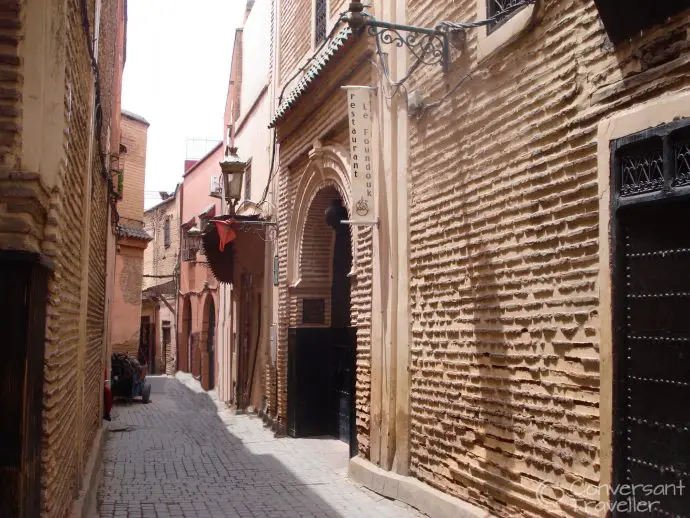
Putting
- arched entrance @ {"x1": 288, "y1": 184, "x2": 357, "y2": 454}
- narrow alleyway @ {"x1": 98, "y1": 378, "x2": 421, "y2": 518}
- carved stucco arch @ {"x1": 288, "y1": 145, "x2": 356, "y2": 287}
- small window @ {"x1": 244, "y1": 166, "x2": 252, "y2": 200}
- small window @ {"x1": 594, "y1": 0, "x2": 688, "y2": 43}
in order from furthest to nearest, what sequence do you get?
small window @ {"x1": 244, "y1": 166, "x2": 252, "y2": 200}
arched entrance @ {"x1": 288, "y1": 184, "x2": 357, "y2": 454}
carved stucco arch @ {"x1": 288, "y1": 145, "x2": 356, "y2": 287}
narrow alleyway @ {"x1": 98, "y1": 378, "x2": 421, "y2": 518}
small window @ {"x1": 594, "y1": 0, "x2": 688, "y2": 43}

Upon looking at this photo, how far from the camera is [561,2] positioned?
4.98 m

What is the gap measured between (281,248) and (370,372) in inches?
170

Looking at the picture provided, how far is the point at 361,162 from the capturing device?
776 centimetres

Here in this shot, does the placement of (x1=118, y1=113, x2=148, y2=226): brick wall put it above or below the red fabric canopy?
above

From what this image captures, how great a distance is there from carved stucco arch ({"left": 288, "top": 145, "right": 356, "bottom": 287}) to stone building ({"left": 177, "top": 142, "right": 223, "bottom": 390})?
8.93 m

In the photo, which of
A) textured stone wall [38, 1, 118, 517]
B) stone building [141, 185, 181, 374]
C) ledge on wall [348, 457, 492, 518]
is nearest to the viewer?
textured stone wall [38, 1, 118, 517]

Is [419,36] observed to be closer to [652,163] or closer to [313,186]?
[652,163]

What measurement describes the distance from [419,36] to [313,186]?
13.8ft

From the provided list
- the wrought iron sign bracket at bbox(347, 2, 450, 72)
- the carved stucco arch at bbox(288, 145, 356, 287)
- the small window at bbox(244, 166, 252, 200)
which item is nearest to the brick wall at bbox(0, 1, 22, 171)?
the wrought iron sign bracket at bbox(347, 2, 450, 72)

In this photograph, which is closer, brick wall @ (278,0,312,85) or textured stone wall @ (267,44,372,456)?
textured stone wall @ (267,44,372,456)

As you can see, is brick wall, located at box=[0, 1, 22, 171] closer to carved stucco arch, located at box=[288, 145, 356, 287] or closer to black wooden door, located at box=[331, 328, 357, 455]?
carved stucco arch, located at box=[288, 145, 356, 287]

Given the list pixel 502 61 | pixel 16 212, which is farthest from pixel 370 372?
pixel 16 212

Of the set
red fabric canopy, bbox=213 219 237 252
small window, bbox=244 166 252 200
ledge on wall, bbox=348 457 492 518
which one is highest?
small window, bbox=244 166 252 200

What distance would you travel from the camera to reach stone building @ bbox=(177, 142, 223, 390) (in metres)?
21.5
